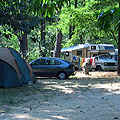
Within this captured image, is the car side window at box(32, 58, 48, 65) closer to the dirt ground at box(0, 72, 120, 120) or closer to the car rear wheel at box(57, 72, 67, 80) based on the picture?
the car rear wheel at box(57, 72, 67, 80)

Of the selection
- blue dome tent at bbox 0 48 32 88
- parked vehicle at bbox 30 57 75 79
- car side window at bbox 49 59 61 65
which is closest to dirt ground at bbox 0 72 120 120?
blue dome tent at bbox 0 48 32 88

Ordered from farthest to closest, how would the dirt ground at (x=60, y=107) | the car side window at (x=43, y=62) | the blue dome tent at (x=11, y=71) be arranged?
1. the car side window at (x=43, y=62)
2. the blue dome tent at (x=11, y=71)
3. the dirt ground at (x=60, y=107)

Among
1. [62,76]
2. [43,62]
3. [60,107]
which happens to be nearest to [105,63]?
[62,76]

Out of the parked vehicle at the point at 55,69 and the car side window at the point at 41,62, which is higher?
the car side window at the point at 41,62

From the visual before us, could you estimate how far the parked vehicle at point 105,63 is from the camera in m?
19.2

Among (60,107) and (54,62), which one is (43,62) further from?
(60,107)

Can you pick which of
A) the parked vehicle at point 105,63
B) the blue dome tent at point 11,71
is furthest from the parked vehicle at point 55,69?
the parked vehicle at point 105,63

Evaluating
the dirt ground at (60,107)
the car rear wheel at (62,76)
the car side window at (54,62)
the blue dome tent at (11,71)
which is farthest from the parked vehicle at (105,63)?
the blue dome tent at (11,71)

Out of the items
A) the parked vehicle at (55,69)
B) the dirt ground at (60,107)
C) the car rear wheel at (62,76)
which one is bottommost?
the dirt ground at (60,107)

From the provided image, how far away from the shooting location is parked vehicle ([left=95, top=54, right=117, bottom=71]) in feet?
63.2

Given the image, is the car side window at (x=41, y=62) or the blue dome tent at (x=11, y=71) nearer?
the blue dome tent at (x=11, y=71)

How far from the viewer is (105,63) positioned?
63.4 ft

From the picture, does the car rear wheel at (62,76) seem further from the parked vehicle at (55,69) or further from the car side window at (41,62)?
the car side window at (41,62)

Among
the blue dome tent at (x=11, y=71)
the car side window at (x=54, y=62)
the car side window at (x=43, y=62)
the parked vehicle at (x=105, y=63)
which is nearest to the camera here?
the blue dome tent at (x=11, y=71)
